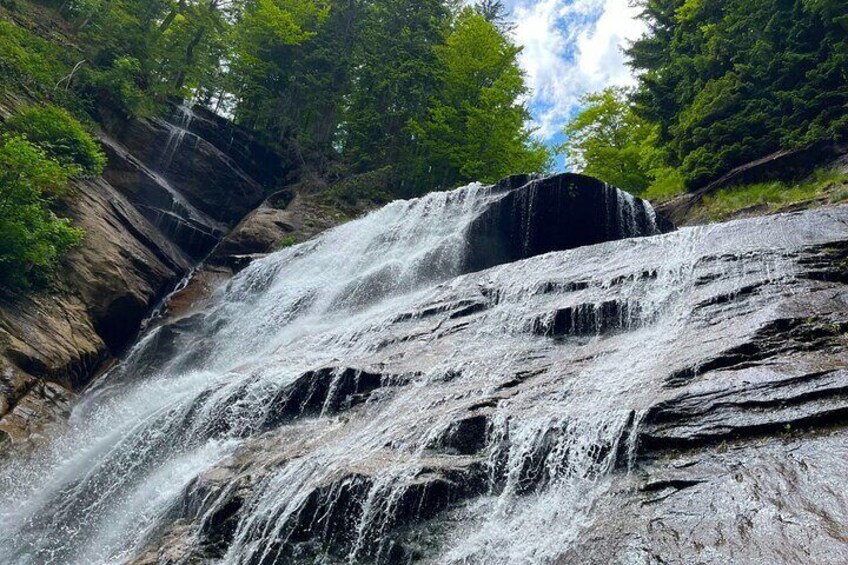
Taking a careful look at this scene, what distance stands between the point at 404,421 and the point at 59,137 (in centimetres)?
1604

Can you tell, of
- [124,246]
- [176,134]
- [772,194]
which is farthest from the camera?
[176,134]

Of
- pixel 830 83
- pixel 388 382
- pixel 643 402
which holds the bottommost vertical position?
pixel 388 382

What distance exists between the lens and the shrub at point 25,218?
1449cm

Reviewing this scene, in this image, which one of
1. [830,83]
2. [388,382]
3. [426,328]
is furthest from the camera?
[830,83]

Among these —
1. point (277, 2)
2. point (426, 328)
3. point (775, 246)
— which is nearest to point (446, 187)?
point (277, 2)

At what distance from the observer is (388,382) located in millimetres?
10289

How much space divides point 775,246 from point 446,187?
68.4 ft

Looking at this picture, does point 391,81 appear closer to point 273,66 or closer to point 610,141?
point 273,66

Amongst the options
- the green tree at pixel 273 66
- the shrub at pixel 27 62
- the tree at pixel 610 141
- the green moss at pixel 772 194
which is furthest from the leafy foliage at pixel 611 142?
the shrub at pixel 27 62

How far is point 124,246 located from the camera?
1934cm

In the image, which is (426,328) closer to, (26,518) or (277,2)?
(26,518)

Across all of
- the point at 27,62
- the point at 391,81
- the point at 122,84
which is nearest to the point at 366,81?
the point at 391,81

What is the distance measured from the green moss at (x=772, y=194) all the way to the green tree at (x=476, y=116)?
12263 mm

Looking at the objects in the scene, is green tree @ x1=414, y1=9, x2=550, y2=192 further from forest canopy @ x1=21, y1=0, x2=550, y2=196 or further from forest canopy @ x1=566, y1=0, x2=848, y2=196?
forest canopy @ x1=566, y1=0, x2=848, y2=196
